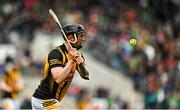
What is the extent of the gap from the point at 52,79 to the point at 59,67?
0.28 m

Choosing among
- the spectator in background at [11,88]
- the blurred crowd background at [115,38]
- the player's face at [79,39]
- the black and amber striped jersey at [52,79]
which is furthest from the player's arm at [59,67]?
the blurred crowd background at [115,38]

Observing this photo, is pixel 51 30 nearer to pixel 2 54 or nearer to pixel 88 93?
pixel 2 54

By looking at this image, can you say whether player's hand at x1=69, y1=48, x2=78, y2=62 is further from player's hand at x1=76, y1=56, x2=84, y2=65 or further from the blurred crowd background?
the blurred crowd background

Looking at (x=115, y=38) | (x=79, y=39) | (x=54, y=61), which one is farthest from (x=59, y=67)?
(x=115, y=38)

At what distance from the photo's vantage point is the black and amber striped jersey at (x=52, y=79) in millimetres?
9469

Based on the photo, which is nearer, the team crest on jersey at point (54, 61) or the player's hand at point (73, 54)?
the player's hand at point (73, 54)

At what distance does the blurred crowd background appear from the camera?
65.9ft

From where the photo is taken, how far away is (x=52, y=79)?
9602mm

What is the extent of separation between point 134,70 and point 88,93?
6.24 feet

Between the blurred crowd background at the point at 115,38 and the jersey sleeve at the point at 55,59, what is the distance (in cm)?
694

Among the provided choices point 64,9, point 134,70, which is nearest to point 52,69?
point 134,70

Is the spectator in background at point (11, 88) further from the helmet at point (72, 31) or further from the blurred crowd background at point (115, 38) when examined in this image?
the helmet at point (72, 31)

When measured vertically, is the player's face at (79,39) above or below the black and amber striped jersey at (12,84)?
above

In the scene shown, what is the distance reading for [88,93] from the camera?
66.1 ft
